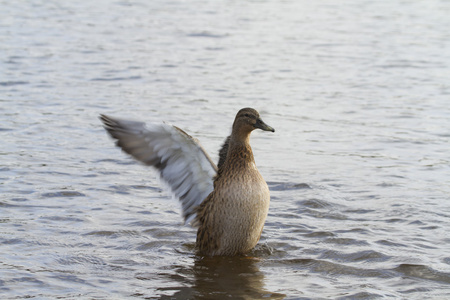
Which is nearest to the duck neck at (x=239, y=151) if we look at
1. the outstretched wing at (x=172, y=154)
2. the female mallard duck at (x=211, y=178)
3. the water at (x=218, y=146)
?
the female mallard duck at (x=211, y=178)

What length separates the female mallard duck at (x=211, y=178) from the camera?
6457 mm

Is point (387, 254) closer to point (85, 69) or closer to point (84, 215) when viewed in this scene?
point (84, 215)

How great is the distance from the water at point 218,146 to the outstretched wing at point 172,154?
52 cm

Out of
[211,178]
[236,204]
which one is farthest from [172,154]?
[236,204]

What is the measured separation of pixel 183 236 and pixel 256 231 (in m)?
1.00

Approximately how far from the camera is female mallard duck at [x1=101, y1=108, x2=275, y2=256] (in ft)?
21.2

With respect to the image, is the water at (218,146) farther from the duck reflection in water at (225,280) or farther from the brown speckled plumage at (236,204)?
the brown speckled plumage at (236,204)

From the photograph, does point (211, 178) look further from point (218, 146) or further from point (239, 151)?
point (218, 146)

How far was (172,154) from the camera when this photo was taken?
6699 millimetres

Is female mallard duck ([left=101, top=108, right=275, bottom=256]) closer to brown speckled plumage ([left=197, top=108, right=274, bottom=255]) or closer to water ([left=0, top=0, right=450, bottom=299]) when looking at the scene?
brown speckled plumage ([left=197, top=108, right=274, bottom=255])

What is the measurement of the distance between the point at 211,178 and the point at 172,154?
480 millimetres

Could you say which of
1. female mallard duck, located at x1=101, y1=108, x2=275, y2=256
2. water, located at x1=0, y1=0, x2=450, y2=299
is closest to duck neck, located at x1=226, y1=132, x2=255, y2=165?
female mallard duck, located at x1=101, y1=108, x2=275, y2=256

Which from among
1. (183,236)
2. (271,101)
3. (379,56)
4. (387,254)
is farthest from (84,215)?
(379,56)

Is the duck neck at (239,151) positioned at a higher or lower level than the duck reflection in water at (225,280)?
higher
